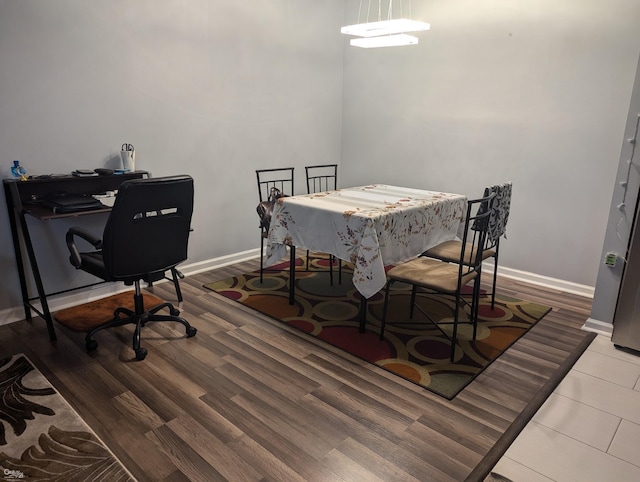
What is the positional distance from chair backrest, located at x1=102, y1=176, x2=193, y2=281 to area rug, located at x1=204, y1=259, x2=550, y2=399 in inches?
35.7

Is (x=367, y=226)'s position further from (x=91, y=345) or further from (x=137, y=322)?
(x=91, y=345)

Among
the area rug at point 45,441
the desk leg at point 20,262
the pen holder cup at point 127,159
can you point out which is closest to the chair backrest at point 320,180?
the pen holder cup at point 127,159

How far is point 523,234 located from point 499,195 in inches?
58.7

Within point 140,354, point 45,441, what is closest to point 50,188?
point 140,354

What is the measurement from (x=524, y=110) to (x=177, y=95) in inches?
111

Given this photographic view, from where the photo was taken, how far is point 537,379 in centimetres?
243

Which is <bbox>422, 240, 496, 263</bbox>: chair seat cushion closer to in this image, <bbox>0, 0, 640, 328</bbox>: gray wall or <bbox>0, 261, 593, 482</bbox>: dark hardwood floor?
<bbox>0, 261, 593, 482</bbox>: dark hardwood floor

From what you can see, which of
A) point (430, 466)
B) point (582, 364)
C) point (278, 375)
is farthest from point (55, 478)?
point (582, 364)

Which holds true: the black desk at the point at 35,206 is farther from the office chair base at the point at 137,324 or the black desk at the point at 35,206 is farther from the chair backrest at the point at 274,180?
the chair backrest at the point at 274,180

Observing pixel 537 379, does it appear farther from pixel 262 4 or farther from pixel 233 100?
pixel 262 4

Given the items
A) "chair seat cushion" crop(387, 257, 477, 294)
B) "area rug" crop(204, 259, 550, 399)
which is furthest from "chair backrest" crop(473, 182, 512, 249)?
"area rug" crop(204, 259, 550, 399)

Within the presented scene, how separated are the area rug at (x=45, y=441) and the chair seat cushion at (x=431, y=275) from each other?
67.2 inches

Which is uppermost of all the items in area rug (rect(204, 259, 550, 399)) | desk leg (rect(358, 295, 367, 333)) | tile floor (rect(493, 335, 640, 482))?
desk leg (rect(358, 295, 367, 333))

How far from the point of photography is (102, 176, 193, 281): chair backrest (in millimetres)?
2295
